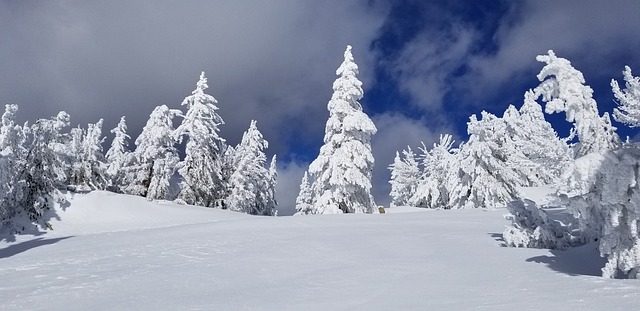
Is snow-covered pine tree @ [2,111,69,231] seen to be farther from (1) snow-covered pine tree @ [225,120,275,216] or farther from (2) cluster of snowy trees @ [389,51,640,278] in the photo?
(2) cluster of snowy trees @ [389,51,640,278]

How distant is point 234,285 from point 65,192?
20.3m

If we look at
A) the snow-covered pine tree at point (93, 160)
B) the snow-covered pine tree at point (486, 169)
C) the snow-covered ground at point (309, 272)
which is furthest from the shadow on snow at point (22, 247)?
the snow-covered pine tree at point (486, 169)

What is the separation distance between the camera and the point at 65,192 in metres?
23.4

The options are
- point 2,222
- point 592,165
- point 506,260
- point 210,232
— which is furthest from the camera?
point 2,222

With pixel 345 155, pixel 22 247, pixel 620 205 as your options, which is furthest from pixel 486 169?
pixel 22 247

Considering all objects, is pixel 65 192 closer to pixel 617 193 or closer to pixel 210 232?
pixel 210 232

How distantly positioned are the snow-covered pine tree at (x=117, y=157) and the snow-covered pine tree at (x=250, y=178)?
10599 millimetres

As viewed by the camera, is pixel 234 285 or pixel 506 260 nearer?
pixel 234 285

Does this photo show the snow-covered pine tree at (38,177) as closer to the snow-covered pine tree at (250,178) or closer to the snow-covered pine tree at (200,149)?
the snow-covered pine tree at (200,149)

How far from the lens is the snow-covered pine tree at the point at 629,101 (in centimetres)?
820

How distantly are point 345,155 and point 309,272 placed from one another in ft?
65.5

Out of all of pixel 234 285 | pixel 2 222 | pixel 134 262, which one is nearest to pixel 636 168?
pixel 234 285

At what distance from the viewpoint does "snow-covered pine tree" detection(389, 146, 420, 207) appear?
178 ft

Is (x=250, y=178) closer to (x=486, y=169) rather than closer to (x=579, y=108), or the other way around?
(x=486, y=169)
